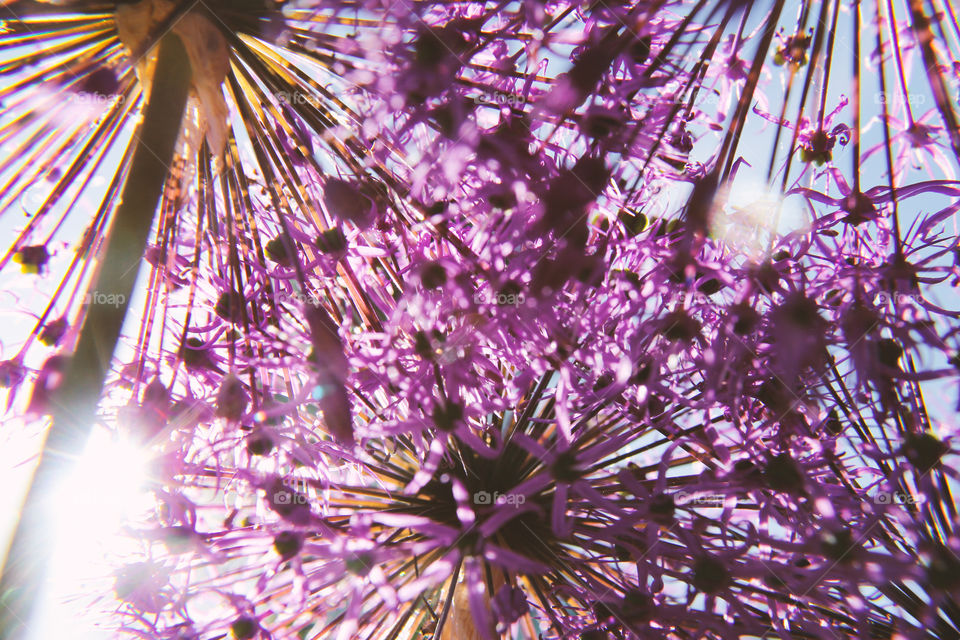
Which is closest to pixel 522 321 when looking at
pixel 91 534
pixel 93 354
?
pixel 93 354

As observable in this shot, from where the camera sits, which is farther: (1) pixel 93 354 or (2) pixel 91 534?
(2) pixel 91 534

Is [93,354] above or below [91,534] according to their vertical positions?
above

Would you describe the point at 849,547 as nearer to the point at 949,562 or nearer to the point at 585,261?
the point at 949,562

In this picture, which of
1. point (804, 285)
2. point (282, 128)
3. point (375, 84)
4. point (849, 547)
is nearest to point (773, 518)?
point (849, 547)

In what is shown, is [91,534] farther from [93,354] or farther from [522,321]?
[522,321]

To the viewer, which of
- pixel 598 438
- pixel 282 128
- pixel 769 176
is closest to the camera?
pixel 769 176
